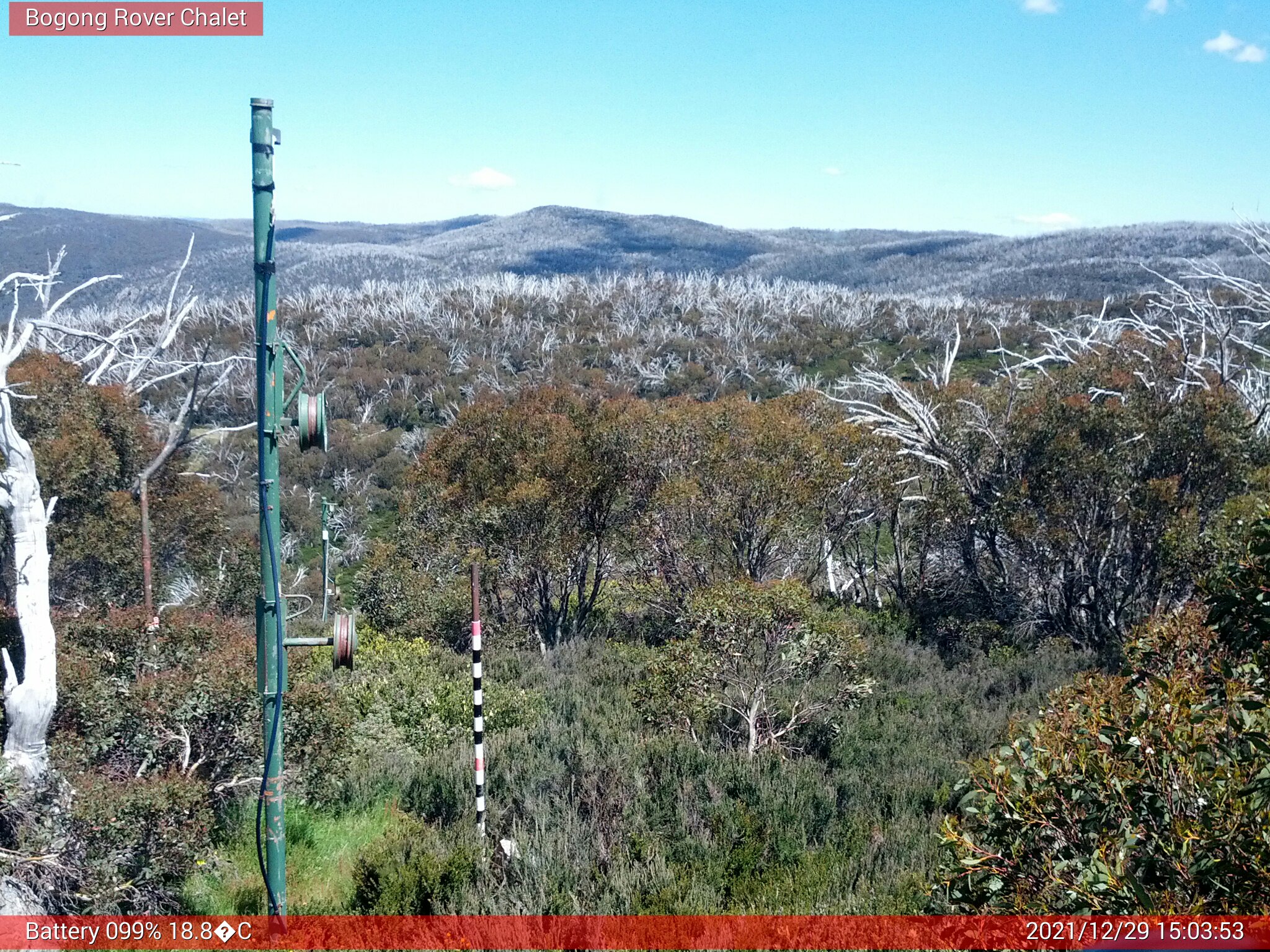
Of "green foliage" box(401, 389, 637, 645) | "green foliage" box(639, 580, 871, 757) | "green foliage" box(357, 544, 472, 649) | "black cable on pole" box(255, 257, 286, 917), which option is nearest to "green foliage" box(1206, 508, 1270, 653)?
"black cable on pole" box(255, 257, 286, 917)

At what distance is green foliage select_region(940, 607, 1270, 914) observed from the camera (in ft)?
9.98

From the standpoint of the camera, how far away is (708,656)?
9.57m

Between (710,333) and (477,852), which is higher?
(710,333)

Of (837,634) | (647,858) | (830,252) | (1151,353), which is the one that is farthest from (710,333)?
(830,252)

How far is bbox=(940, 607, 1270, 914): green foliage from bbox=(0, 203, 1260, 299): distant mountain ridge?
209 feet

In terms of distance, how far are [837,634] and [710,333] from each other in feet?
154

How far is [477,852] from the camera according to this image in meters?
6.39

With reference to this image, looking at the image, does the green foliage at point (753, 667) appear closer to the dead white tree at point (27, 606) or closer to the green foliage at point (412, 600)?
the dead white tree at point (27, 606)

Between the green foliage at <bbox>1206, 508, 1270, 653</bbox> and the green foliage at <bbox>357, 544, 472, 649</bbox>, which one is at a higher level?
the green foliage at <bbox>1206, 508, 1270, 653</bbox>

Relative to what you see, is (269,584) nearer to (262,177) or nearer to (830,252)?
(262,177)

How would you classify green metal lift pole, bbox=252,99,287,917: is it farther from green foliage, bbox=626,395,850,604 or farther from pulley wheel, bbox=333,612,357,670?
green foliage, bbox=626,395,850,604

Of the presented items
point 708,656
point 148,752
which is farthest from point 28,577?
point 708,656

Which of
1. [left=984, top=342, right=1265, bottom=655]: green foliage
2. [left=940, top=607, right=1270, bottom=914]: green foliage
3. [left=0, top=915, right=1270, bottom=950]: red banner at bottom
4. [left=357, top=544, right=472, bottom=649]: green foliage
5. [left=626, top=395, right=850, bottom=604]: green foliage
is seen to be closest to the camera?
[left=940, top=607, right=1270, bottom=914]: green foliage

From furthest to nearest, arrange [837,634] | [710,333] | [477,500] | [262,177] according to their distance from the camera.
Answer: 1. [710,333]
2. [477,500]
3. [837,634]
4. [262,177]
